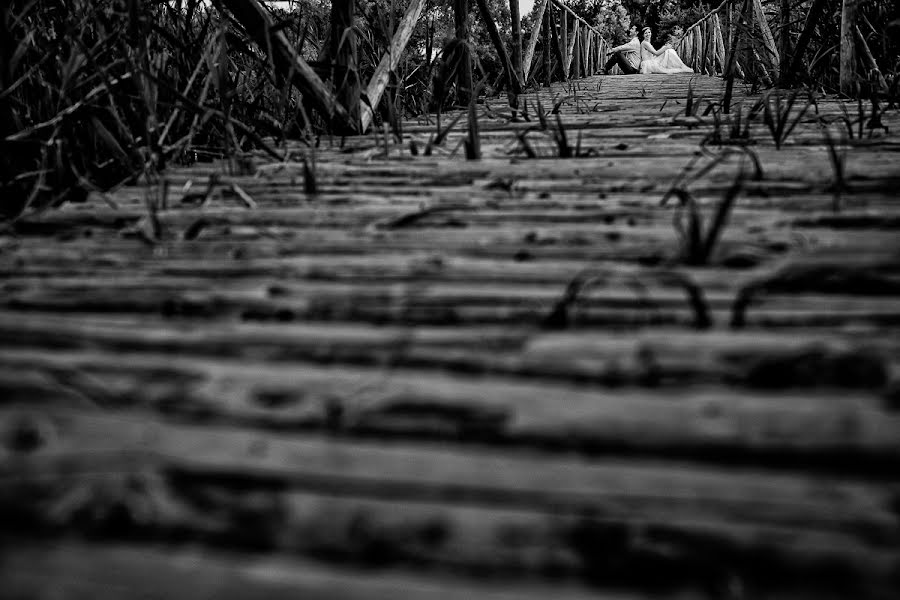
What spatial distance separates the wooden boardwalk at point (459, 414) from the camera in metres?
0.38

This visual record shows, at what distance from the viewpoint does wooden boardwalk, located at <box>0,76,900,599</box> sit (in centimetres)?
38

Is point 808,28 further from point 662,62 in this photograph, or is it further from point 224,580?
point 662,62

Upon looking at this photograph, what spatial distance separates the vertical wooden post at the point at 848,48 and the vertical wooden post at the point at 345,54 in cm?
205

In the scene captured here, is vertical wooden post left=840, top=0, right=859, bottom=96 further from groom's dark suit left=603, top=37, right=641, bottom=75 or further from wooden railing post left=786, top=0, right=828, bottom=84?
groom's dark suit left=603, top=37, right=641, bottom=75

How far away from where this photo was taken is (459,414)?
505 millimetres

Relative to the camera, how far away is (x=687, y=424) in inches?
18.9

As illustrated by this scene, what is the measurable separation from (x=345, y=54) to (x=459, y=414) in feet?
6.20

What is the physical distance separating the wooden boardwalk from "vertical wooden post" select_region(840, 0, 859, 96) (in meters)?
2.31

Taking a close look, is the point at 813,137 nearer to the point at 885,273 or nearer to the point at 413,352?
the point at 885,273

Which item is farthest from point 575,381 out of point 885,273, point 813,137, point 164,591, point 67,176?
point 813,137

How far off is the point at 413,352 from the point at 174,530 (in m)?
0.25

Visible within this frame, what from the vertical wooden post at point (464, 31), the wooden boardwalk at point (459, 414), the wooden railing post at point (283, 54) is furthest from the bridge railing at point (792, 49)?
the wooden boardwalk at point (459, 414)

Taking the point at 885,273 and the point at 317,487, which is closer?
the point at 317,487

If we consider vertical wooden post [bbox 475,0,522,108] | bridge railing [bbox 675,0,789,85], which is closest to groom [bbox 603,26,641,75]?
bridge railing [bbox 675,0,789,85]
